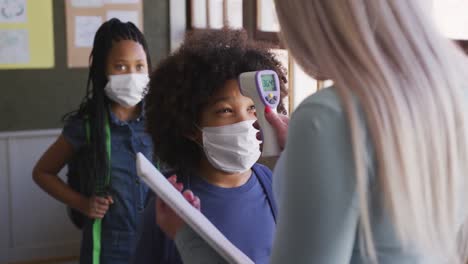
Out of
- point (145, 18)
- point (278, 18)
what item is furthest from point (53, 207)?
point (278, 18)

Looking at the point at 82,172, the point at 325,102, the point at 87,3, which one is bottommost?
the point at 82,172

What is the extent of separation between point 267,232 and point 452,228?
0.69 metres

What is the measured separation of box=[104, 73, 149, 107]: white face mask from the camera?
223cm

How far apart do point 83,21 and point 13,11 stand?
38 cm

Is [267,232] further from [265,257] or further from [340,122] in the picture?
[340,122]

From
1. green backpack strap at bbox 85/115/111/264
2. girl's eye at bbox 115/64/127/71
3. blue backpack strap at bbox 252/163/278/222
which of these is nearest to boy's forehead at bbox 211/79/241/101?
blue backpack strap at bbox 252/163/278/222

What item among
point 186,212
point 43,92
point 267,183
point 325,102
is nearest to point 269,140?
point 186,212

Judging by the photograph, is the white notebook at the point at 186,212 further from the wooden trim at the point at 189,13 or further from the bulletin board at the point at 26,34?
the wooden trim at the point at 189,13

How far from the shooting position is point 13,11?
3.66 metres

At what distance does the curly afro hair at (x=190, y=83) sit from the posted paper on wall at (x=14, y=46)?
88.9 inches

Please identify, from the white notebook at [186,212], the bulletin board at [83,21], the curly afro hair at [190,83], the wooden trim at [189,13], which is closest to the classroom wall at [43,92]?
the bulletin board at [83,21]

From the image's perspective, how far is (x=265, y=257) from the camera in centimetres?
144

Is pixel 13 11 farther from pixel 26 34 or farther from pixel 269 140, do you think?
pixel 269 140

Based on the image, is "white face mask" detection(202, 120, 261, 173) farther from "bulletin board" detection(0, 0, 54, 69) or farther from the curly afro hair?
"bulletin board" detection(0, 0, 54, 69)
